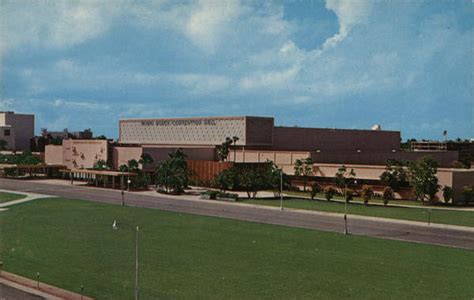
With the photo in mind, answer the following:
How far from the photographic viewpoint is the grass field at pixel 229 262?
30.4m

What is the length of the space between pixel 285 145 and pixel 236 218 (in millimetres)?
58486

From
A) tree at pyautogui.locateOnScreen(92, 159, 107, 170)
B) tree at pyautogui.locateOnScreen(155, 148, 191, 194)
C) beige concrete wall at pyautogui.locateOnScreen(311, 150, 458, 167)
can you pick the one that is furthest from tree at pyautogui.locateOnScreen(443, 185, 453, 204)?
tree at pyautogui.locateOnScreen(92, 159, 107, 170)

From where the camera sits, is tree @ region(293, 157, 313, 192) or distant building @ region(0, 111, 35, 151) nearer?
tree @ region(293, 157, 313, 192)

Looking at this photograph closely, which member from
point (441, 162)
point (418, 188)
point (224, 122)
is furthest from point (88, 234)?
point (441, 162)

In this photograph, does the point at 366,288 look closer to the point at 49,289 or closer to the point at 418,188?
the point at 49,289

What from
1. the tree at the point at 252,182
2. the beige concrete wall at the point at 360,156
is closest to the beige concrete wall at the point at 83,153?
the tree at the point at 252,182

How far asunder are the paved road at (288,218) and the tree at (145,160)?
1292 centimetres

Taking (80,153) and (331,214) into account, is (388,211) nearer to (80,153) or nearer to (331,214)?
(331,214)

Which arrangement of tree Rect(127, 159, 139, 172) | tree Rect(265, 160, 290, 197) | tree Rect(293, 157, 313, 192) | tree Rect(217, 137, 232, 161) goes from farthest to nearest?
tree Rect(217, 137, 232, 161), tree Rect(127, 159, 139, 172), tree Rect(293, 157, 313, 192), tree Rect(265, 160, 290, 197)

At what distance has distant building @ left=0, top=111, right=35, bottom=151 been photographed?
172 m

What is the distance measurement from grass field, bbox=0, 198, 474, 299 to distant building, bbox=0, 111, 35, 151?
4992 inches

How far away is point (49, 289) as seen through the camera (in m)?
29.9

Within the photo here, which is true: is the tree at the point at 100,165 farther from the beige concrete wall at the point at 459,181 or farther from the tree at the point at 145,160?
the beige concrete wall at the point at 459,181

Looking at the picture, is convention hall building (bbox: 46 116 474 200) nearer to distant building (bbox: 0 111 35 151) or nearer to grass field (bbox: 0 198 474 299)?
grass field (bbox: 0 198 474 299)
